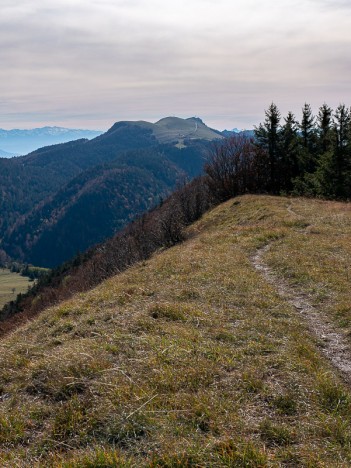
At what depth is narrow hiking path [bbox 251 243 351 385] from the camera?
878 cm

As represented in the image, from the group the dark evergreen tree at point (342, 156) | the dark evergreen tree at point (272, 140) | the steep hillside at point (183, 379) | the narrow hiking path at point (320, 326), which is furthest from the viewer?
the dark evergreen tree at point (272, 140)

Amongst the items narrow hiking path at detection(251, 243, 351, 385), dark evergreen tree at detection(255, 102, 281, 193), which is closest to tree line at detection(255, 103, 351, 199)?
dark evergreen tree at detection(255, 102, 281, 193)

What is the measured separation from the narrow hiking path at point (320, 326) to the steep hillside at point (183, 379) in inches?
3.0

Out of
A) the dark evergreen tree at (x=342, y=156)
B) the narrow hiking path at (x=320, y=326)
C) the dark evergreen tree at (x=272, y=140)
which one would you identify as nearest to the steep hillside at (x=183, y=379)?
the narrow hiking path at (x=320, y=326)

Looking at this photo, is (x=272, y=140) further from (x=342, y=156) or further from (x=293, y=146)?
(x=342, y=156)

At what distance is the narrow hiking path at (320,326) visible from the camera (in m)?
8.78

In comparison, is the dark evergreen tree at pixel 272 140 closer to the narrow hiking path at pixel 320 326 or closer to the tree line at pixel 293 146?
the tree line at pixel 293 146

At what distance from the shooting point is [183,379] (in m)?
7.39

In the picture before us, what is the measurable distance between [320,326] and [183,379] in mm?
5260

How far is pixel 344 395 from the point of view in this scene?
6941mm

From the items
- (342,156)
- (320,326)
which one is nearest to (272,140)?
(342,156)

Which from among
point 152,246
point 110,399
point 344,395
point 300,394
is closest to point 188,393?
point 110,399

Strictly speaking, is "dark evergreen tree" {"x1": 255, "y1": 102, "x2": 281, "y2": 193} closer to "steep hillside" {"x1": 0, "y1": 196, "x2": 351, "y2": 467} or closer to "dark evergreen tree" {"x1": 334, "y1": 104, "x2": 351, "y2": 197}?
"dark evergreen tree" {"x1": 334, "y1": 104, "x2": 351, "y2": 197}

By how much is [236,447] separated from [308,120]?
178 ft
